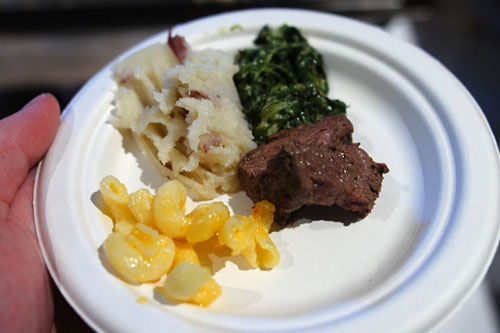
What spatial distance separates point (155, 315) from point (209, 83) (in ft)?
4.93

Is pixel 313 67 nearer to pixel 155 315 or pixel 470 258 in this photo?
pixel 470 258

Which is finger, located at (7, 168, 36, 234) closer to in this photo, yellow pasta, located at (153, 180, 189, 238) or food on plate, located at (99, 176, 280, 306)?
food on plate, located at (99, 176, 280, 306)

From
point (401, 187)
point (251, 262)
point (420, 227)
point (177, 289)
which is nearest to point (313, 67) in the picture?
point (401, 187)

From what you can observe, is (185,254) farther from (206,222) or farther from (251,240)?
(251,240)

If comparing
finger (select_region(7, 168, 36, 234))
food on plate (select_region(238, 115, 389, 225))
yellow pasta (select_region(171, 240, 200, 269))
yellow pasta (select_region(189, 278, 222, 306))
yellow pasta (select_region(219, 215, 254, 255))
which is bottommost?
yellow pasta (select_region(189, 278, 222, 306))

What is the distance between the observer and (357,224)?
99.4 inches

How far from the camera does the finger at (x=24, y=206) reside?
7.95 ft

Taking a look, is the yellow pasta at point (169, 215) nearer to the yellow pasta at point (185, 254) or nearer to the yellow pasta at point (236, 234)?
the yellow pasta at point (185, 254)

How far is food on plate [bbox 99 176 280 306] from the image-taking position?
211 centimetres

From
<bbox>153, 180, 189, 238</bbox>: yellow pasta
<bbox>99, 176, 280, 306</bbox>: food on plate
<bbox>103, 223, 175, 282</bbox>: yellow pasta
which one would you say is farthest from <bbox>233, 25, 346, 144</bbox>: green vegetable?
<bbox>103, 223, 175, 282</bbox>: yellow pasta

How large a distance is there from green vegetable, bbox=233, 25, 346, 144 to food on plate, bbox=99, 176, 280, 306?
72cm

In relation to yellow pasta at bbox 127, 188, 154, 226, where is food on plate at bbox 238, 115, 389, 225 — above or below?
above

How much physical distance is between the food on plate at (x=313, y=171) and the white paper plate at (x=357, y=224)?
0.65ft

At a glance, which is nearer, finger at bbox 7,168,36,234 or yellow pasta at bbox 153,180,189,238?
yellow pasta at bbox 153,180,189,238
